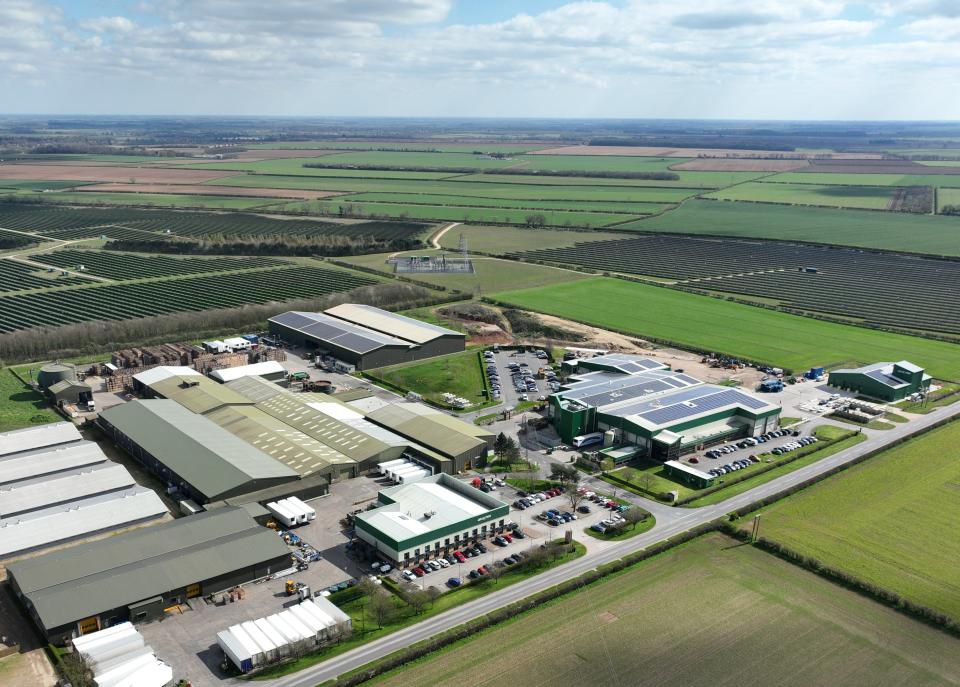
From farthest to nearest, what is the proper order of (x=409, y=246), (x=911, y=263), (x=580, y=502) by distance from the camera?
(x=409, y=246)
(x=911, y=263)
(x=580, y=502)

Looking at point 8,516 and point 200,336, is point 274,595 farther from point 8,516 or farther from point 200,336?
point 200,336

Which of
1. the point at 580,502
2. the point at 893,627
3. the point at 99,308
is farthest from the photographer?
the point at 99,308

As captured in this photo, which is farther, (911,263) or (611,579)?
(911,263)

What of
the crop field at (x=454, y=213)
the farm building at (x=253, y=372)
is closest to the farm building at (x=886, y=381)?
the farm building at (x=253, y=372)

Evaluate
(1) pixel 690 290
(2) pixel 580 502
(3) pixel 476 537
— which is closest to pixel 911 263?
(1) pixel 690 290

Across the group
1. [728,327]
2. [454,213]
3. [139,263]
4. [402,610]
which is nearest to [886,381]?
[728,327]

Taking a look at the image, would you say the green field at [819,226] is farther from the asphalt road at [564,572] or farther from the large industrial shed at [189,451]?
the large industrial shed at [189,451]
